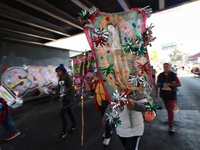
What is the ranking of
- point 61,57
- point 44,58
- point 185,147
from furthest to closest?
point 61,57, point 44,58, point 185,147

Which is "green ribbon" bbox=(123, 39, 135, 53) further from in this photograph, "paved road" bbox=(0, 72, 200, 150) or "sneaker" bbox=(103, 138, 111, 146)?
"sneaker" bbox=(103, 138, 111, 146)

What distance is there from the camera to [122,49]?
216 centimetres

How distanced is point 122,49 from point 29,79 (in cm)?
1166

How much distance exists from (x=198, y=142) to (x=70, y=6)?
7.05m

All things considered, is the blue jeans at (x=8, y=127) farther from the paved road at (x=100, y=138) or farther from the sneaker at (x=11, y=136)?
the paved road at (x=100, y=138)


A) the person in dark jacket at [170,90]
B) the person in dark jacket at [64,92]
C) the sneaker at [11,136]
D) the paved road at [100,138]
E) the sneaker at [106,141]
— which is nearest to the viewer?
the paved road at [100,138]

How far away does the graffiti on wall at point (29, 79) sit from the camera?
10.8 metres

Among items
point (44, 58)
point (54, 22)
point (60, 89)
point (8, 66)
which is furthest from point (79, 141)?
point (44, 58)

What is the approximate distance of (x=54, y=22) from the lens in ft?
30.2

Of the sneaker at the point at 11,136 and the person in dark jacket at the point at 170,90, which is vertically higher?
the person in dark jacket at the point at 170,90

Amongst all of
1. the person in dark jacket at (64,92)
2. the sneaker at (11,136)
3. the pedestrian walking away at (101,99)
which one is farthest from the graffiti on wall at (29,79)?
the pedestrian walking away at (101,99)

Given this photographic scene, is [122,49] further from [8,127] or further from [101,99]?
[8,127]

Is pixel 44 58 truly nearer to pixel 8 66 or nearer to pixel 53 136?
pixel 8 66

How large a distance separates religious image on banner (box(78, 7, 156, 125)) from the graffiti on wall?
10.6 meters
